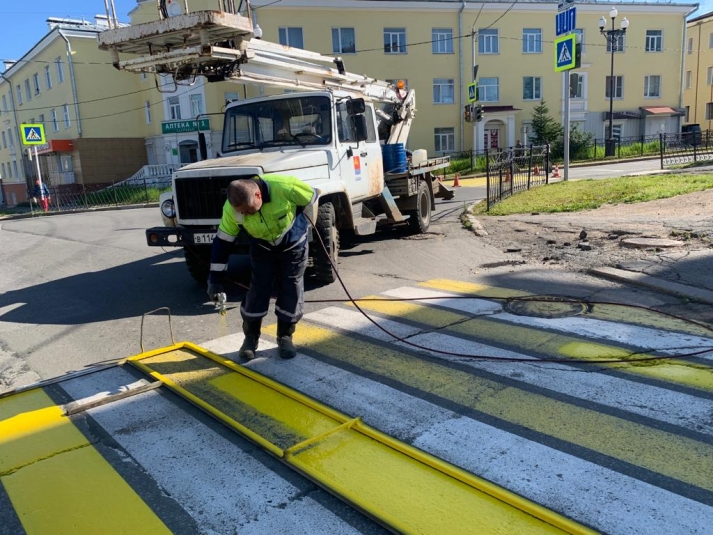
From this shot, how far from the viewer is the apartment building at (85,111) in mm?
38375

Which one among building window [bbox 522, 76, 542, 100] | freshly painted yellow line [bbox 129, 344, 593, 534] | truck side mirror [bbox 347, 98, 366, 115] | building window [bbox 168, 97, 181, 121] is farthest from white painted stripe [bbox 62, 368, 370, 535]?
building window [bbox 522, 76, 542, 100]

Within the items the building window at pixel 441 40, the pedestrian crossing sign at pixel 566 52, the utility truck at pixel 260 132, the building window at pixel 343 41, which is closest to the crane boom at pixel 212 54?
the utility truck at pixel 260 132

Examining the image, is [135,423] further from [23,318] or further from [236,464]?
[23,318]

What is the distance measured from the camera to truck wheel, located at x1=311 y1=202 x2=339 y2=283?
7.48 meters

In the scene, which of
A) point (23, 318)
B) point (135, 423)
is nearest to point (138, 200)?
point (23, 318)

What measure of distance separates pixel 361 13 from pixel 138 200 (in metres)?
18.6

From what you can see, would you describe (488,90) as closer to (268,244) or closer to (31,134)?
(31,134)

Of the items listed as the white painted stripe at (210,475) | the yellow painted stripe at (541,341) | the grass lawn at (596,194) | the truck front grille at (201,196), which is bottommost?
the yellow painted stripe at (541,341)

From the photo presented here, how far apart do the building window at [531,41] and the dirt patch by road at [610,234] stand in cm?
3030

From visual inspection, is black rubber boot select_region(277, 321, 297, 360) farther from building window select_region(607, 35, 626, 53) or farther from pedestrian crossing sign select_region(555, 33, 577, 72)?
building window select_region(607, 35, 626, 53)

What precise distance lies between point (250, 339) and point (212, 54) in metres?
4.20

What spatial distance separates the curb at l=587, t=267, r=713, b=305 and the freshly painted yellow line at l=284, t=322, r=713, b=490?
335 centimetres

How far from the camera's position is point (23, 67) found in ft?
152

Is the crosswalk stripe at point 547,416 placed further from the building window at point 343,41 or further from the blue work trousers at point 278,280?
the building window at point 343,41
